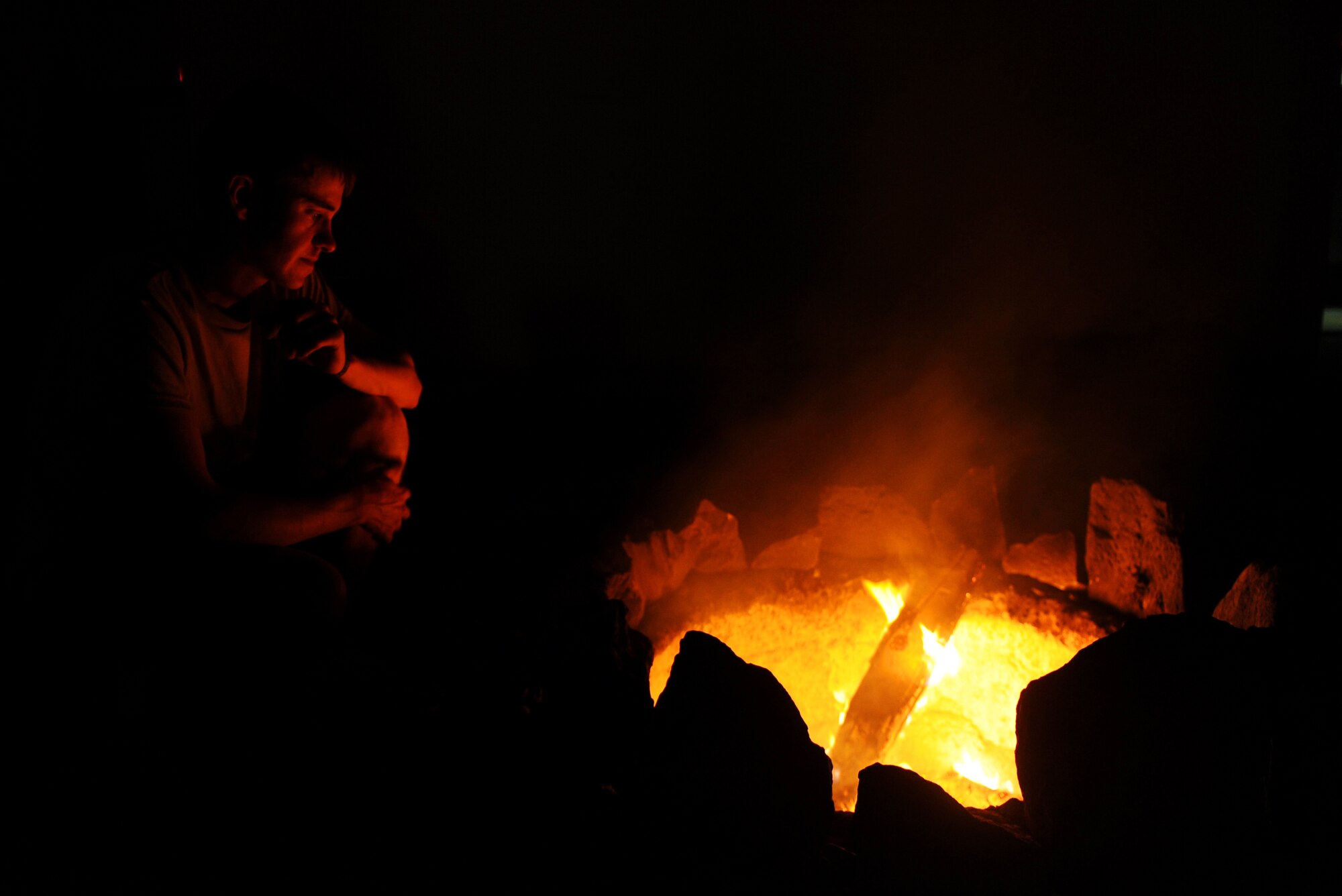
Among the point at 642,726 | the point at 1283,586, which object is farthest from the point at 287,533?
the point at 1283,586

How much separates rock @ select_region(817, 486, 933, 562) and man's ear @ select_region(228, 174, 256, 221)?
7.15 ft

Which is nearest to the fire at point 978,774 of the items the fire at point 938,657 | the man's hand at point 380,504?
the fire at point 938,657

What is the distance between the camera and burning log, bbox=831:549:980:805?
9.28ft

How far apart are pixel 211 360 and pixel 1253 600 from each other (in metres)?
2.80

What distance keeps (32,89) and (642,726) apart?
2731mm

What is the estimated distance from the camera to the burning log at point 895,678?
2.83 metres

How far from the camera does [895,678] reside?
2951 millimetres

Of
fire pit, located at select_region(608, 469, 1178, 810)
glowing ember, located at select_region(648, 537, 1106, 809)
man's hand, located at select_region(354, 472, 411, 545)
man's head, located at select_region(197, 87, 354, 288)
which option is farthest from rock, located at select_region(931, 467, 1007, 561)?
man's head, located at select_region(197, 87, 354, 288)

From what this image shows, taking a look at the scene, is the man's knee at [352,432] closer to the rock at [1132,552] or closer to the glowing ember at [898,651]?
the glowing ember at [898,651]

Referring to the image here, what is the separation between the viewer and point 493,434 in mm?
3393

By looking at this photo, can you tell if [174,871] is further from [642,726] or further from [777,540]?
[777,540]

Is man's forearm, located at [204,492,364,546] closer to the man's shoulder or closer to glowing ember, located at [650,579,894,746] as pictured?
the man's shoulder

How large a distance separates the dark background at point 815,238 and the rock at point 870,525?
0.08 m

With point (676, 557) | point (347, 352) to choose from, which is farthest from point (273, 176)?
point (676, 557)
